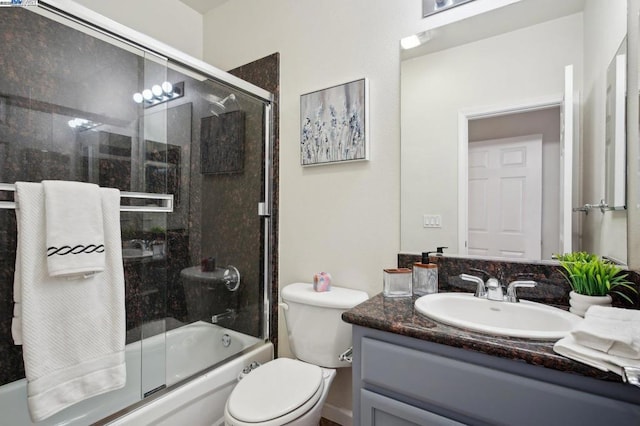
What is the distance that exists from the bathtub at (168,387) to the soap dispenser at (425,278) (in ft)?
3.46

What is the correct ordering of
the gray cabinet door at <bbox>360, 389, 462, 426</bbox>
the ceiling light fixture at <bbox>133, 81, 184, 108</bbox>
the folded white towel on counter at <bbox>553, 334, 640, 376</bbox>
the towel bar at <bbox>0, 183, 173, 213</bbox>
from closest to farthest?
the folded white towel on counter at <bbox>553, 334, 640, 376</bbox> < the gray cabinet door at <bbox>360, 389, 462, 426</bbox> < the towel bar at <bbox>0, 183, 173, 213</bbox> < the ceiling light fixture at <bbox>133, 81, 184, 108</bbox>

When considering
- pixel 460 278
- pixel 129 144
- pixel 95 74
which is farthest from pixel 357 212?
pixel 95 74

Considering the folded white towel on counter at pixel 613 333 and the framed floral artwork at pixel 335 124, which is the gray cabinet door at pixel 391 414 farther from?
the framed floral artwork at pixel 335 124

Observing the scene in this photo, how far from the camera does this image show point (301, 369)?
1.38 meters

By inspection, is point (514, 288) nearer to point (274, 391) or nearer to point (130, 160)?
point (274, 391)

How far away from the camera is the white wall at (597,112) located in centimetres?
110

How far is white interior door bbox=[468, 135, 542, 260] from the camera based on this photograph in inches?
47.4

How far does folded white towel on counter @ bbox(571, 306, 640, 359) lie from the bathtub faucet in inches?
64.9

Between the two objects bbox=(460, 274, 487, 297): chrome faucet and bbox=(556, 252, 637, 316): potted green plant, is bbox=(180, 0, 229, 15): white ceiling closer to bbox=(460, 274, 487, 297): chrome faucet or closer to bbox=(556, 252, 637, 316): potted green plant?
bbox=(460, 274, 487, 297): chrome faucet

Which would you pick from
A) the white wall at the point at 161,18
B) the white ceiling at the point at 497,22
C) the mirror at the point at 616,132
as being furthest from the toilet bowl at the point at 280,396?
the white wall at the point at 161,18

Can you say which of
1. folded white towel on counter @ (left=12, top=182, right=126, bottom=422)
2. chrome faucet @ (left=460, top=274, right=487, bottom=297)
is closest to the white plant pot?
chrome faucet @ (left=460, top=274, right=487, bottom=297)

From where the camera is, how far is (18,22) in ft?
4.46

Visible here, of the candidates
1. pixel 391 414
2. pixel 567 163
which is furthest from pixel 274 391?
pixel 567 163

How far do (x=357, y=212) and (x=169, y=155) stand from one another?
1044 mm
